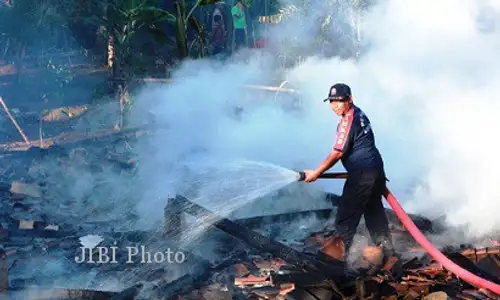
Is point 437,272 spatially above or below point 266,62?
below

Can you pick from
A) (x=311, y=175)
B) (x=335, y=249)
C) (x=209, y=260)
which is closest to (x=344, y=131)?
(x=311, y=175)

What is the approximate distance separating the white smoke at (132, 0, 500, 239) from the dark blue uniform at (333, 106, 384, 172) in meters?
1.81

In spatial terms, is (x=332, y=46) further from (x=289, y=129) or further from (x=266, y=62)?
(x=289, y=129)

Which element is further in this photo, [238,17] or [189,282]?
[238,17]

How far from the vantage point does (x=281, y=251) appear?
540cm

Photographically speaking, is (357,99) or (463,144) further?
(357,99)

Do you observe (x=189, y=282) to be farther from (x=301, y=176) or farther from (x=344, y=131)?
(x=344, y=131)

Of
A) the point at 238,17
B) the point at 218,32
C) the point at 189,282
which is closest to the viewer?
the point at 189,282

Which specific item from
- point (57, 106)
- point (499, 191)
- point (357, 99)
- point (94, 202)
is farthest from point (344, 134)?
point (57, 106)

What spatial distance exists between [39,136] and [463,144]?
8123 millimetres

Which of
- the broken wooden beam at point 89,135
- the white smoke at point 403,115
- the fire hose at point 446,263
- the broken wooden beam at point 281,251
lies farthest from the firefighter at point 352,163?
the broken wooden beam at point 89,135

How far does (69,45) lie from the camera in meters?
15.2

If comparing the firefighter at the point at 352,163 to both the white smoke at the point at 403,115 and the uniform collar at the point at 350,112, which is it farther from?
the white smoke at the point at 403,115

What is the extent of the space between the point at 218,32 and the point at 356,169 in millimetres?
12809
